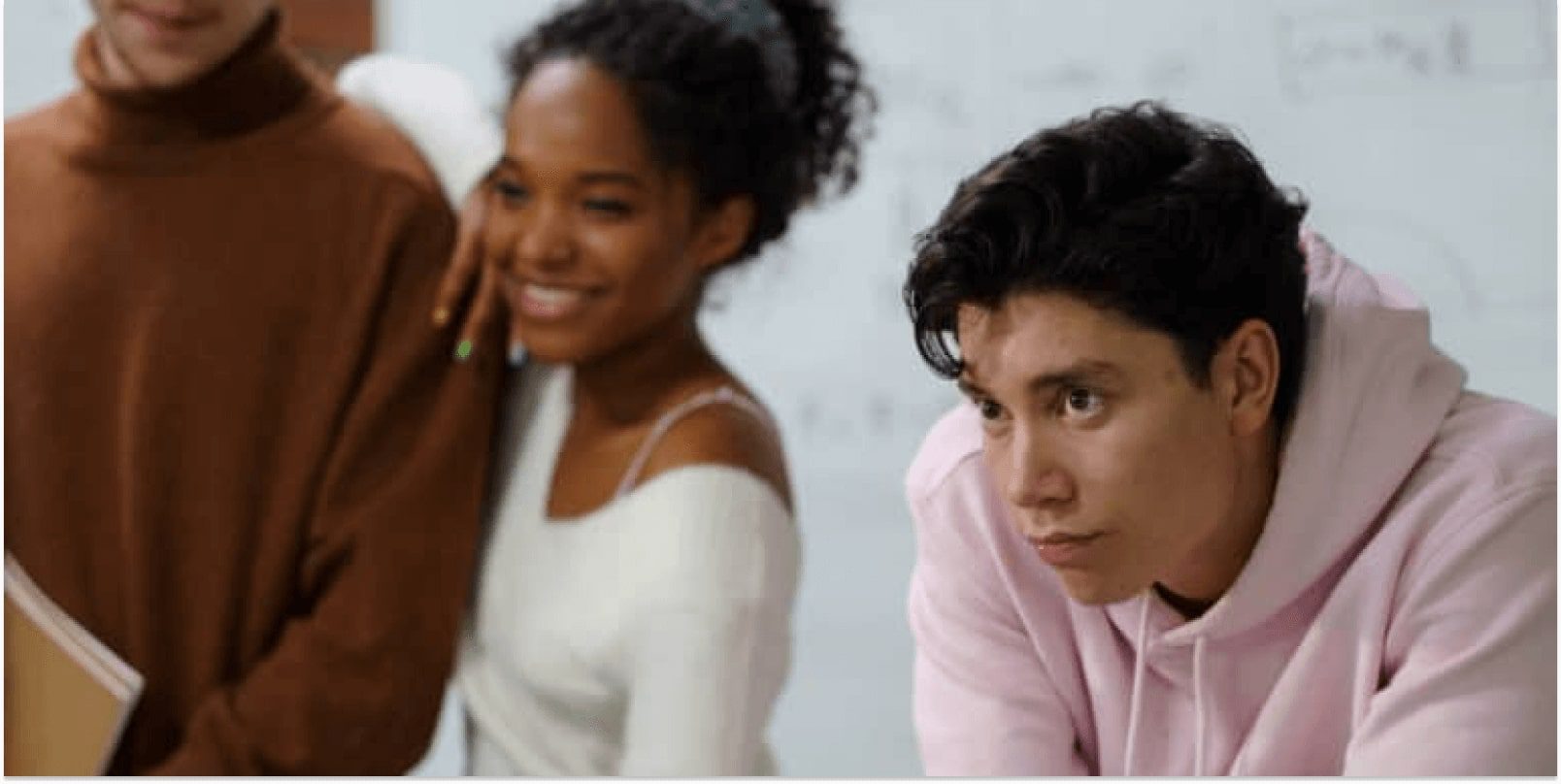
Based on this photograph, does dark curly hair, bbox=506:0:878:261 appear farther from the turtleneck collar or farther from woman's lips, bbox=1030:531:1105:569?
woman's lips, bbox=1030:531:1105:569

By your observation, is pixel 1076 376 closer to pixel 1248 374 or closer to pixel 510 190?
pixel 1248 374

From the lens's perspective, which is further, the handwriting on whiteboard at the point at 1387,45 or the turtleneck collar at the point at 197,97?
the turtleneck collar at the point at 197,97

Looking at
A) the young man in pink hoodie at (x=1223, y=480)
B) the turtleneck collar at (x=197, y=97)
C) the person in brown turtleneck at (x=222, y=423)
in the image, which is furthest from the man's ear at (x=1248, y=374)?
the turtleneck collar at (x=197, y=97)

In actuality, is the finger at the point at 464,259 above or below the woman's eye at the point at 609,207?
below

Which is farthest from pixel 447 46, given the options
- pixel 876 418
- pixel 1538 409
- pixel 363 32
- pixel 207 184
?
pixel 1538 409

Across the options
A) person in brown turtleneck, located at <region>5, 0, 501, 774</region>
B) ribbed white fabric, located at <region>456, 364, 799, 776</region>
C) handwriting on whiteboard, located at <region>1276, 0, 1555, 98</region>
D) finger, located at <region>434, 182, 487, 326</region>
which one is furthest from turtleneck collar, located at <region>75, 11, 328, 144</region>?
handwriting on whiteboard, located at <region>1276, 0, 1555, 98</region>

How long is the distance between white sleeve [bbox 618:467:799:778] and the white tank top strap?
0.03 m

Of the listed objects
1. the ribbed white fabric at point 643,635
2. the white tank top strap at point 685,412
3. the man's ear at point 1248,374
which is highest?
the man's ear at point 1248,374

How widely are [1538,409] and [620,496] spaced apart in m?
0.64

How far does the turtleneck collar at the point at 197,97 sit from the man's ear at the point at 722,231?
34 cm

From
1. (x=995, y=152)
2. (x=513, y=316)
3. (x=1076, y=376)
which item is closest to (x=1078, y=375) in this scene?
(x=1076, y=376)

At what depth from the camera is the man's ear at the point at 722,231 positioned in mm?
1620

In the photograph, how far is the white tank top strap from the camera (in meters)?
1.62

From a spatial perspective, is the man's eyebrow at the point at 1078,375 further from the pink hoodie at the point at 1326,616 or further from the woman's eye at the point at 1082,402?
the pink hoodie at the point at 1326,616
